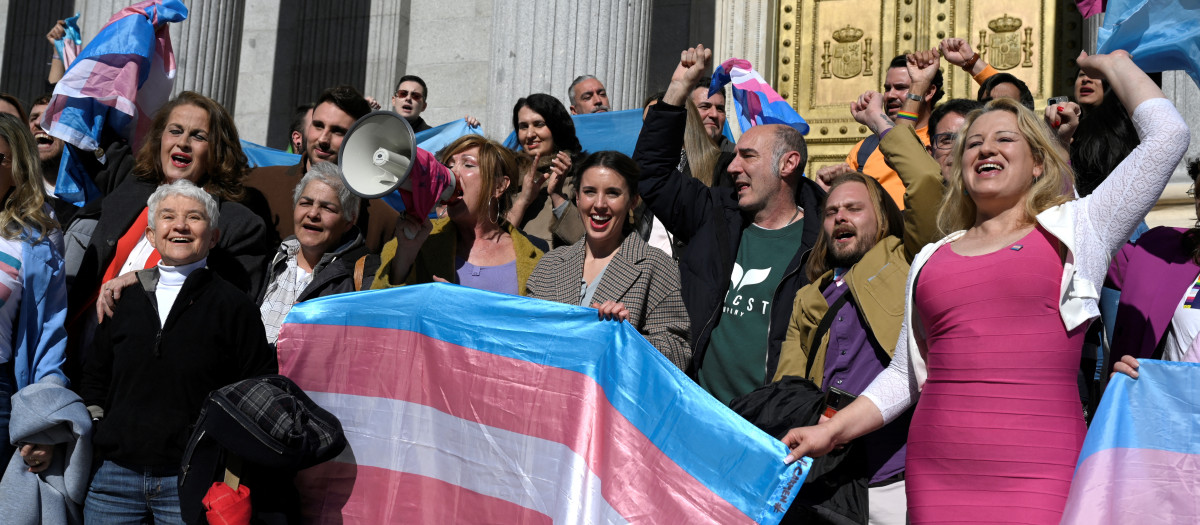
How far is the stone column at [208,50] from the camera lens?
9.13m

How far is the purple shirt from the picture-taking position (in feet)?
13.6

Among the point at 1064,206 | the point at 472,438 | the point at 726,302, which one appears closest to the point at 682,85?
the point at 726,302

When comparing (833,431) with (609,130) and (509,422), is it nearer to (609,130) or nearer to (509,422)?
(509,422)

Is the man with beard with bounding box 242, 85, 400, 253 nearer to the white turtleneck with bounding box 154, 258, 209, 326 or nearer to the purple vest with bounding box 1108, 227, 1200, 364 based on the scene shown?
the white turtleneck with bounding box 154, 258, 209, 326

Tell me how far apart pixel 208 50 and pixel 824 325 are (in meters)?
6.49

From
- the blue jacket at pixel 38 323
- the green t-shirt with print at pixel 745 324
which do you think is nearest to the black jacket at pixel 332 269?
the blue jacket at pixel 38 323

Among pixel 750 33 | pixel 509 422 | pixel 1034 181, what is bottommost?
pixel 509 422

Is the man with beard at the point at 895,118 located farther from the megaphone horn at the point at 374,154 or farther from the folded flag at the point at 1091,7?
the megaphone horn at the point at 374,154

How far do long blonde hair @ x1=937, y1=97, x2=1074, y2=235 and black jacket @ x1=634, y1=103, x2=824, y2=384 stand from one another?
110cm

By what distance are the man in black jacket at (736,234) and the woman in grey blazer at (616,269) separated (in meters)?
0.15

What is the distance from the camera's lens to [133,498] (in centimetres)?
444

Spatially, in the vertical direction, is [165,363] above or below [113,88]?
below

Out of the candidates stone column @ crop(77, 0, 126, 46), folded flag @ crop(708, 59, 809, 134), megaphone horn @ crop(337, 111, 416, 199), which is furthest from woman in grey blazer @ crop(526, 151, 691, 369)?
stone column @ crop(77, 0, 126, 46)

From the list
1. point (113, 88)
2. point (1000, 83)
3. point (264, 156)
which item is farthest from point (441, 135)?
point (1000, 83)
